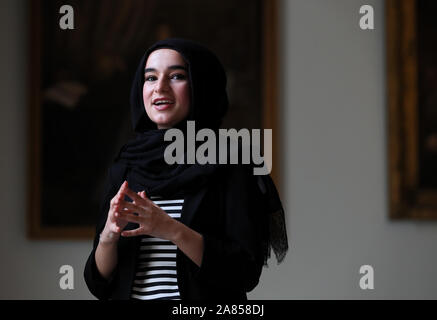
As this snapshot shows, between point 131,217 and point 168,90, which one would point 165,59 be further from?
point 131,217

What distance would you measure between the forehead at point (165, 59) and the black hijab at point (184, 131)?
10 mm

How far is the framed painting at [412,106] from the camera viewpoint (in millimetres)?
2992

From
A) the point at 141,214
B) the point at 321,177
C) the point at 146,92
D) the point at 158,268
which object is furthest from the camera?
the point at 321,177

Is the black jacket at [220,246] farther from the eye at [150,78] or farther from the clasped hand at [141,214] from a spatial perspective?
the eye at [150,78]

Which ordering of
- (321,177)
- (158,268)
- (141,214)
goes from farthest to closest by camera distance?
1. (321,177)
2. (158,268)
3. (141,214)

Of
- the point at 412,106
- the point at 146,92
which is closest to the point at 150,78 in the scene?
the point at 146,92

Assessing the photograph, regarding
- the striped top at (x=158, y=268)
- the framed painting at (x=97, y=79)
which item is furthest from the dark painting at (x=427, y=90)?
the striped top at (x=158, y=268)

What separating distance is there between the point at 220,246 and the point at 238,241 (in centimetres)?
4

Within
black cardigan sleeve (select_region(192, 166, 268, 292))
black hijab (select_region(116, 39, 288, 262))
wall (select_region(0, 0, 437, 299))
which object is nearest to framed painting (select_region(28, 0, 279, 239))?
wall (select_region(0, 0, 437, 299))

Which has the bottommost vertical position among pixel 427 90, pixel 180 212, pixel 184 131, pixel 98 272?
pixel 98 272

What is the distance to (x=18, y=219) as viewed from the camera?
295cm

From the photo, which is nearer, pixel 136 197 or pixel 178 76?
pixel 136 197

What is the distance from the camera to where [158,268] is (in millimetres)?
1107

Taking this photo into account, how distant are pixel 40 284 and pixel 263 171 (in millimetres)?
2139
